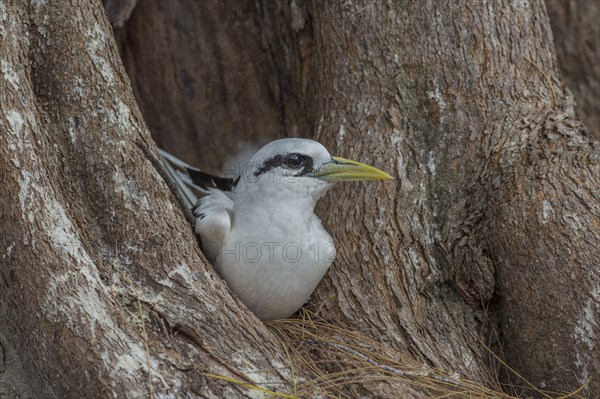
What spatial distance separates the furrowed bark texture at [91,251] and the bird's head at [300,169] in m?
0.80

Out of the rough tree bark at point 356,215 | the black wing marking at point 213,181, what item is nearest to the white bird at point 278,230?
the rough tree bark at point 356,215

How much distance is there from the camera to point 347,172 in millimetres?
5402

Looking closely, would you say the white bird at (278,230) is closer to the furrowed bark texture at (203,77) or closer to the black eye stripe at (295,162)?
the black eye stripe at (295,162)

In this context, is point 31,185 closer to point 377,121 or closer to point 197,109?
point 377,121

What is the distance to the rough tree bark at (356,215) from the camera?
14.1 feet

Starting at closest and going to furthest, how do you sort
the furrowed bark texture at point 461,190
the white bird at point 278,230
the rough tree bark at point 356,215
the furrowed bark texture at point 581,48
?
1. the rough tree bark at point 356,215
2. the furrowed bark texture at point 461,190
3. the white bird at point 278,230
4. the furrowed bark texture at point 581,48

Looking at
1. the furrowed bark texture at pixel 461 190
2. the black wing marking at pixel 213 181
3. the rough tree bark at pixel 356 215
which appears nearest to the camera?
the rough tree bark at pixel 356 215

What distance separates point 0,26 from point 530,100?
3.77m

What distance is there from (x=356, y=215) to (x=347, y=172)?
1.62 feet

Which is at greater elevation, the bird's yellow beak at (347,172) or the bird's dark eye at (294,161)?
the bird's dark eye at (294,161)

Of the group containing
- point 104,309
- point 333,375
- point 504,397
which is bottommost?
point 504,397

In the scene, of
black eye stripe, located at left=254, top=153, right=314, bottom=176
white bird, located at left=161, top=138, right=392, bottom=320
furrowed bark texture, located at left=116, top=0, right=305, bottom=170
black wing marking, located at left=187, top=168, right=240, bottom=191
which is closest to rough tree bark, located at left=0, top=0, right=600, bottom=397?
white bird, located at left=161, top=138, right=392, bottom=320

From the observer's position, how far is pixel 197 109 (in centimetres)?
780

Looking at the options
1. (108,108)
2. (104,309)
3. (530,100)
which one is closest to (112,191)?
(108,108)
